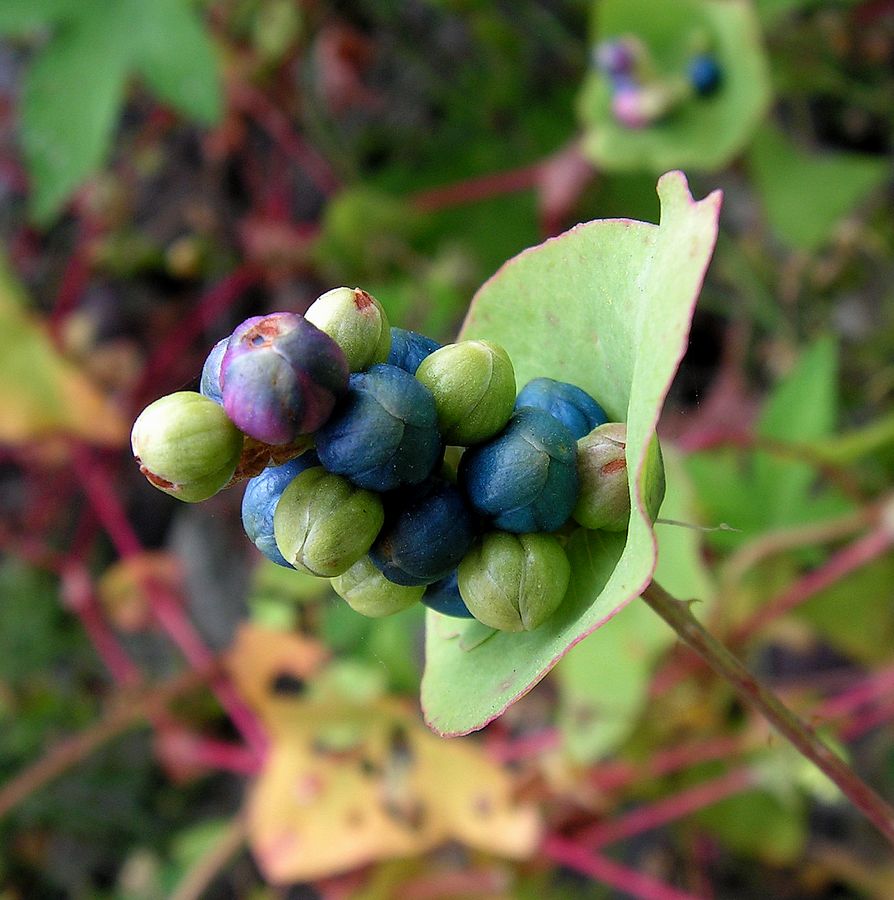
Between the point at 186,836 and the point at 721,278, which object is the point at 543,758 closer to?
the point at 186,836

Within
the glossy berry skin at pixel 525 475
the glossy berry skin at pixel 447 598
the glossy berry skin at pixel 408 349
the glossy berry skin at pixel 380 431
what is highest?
the glossy berry skin at pixel 380 431

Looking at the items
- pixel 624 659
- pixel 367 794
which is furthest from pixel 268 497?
pixel 367 794

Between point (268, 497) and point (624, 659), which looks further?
point (624, 659)

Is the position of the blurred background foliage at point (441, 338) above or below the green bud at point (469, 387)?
below

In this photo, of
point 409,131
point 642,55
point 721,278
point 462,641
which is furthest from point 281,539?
point 409,131

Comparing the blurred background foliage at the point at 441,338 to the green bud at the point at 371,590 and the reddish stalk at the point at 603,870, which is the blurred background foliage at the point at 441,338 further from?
the green bud at the point at 371,590

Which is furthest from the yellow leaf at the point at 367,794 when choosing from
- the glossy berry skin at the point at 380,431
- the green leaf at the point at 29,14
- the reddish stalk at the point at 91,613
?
the green leaf at the point at 29,14

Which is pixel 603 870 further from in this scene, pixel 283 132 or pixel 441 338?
pixel 283 132
